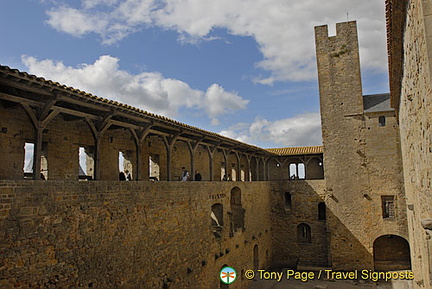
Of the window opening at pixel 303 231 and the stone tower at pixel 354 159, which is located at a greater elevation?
the stone tower at pixel 354 159

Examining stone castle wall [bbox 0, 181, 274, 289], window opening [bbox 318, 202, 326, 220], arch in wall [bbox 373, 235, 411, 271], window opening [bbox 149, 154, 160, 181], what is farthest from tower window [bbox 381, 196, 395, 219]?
window opening [bbox 149, 154, 160, 181]

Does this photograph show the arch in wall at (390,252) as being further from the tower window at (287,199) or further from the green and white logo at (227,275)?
the green and white logo at (227,275)

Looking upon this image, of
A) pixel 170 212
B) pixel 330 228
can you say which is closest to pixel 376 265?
pixel 330 228

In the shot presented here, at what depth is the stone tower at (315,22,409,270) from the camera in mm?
19781

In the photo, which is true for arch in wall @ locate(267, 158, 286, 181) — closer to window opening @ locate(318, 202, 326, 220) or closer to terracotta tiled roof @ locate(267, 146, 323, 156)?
terracotta tiled roof @ locate(267, 146, 323, 156)

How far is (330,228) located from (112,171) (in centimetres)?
1488

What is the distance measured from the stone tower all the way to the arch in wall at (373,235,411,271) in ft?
0.20

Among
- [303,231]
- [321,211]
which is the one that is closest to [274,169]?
[321,211]

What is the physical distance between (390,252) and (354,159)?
6.25m

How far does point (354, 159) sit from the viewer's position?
67.3 ft

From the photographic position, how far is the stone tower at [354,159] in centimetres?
1978

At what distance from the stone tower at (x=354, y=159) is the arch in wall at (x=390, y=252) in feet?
0.20

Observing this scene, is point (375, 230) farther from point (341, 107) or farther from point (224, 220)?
point (224, 220)

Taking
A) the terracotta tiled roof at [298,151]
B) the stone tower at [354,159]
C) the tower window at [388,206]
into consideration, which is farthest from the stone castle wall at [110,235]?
the terracotta tiled roof at [298,151]
